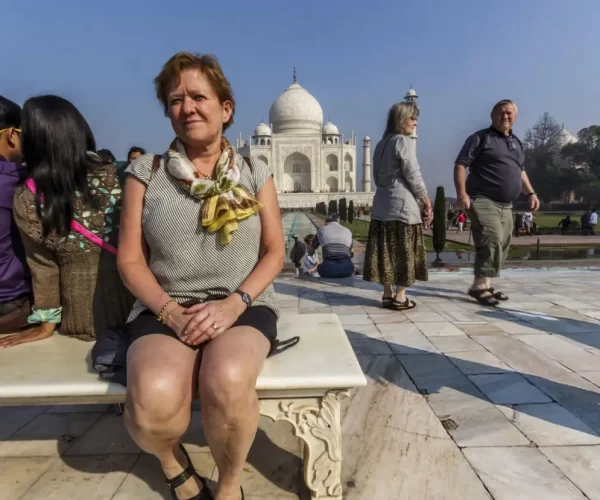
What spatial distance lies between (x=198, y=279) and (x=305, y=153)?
43.7 meters

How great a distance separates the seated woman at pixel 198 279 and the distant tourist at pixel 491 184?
239cm

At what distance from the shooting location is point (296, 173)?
46781 mm

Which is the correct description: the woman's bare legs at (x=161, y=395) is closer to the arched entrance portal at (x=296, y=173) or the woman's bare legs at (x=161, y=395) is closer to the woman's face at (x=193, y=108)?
the woman's face at (x=193, y=108)

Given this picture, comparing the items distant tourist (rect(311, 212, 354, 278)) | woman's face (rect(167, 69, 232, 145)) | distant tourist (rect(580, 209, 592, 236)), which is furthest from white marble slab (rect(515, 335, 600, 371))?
distant tourist (rect(580, 209, 592, 236))

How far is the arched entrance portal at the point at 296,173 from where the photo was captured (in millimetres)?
46250

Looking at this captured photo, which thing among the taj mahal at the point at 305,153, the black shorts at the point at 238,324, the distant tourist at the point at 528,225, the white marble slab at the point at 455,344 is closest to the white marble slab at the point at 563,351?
the white marble slab at the point at 455,344

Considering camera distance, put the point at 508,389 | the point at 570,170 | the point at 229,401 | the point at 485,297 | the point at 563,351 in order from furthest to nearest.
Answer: the point at 570,170
the point at 485,297
the point at 563,351
the point at 508,389
the point at 229,401

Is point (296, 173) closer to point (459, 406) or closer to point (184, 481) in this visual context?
point (459, 406)

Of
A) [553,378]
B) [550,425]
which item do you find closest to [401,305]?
Answer: [553,378]

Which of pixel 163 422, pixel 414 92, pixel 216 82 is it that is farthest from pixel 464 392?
pixel 414 92

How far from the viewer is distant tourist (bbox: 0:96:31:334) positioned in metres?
1.84

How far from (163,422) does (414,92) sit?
27345 millimetres

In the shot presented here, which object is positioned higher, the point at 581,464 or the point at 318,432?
the point at 318,432

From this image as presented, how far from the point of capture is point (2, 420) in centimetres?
199
